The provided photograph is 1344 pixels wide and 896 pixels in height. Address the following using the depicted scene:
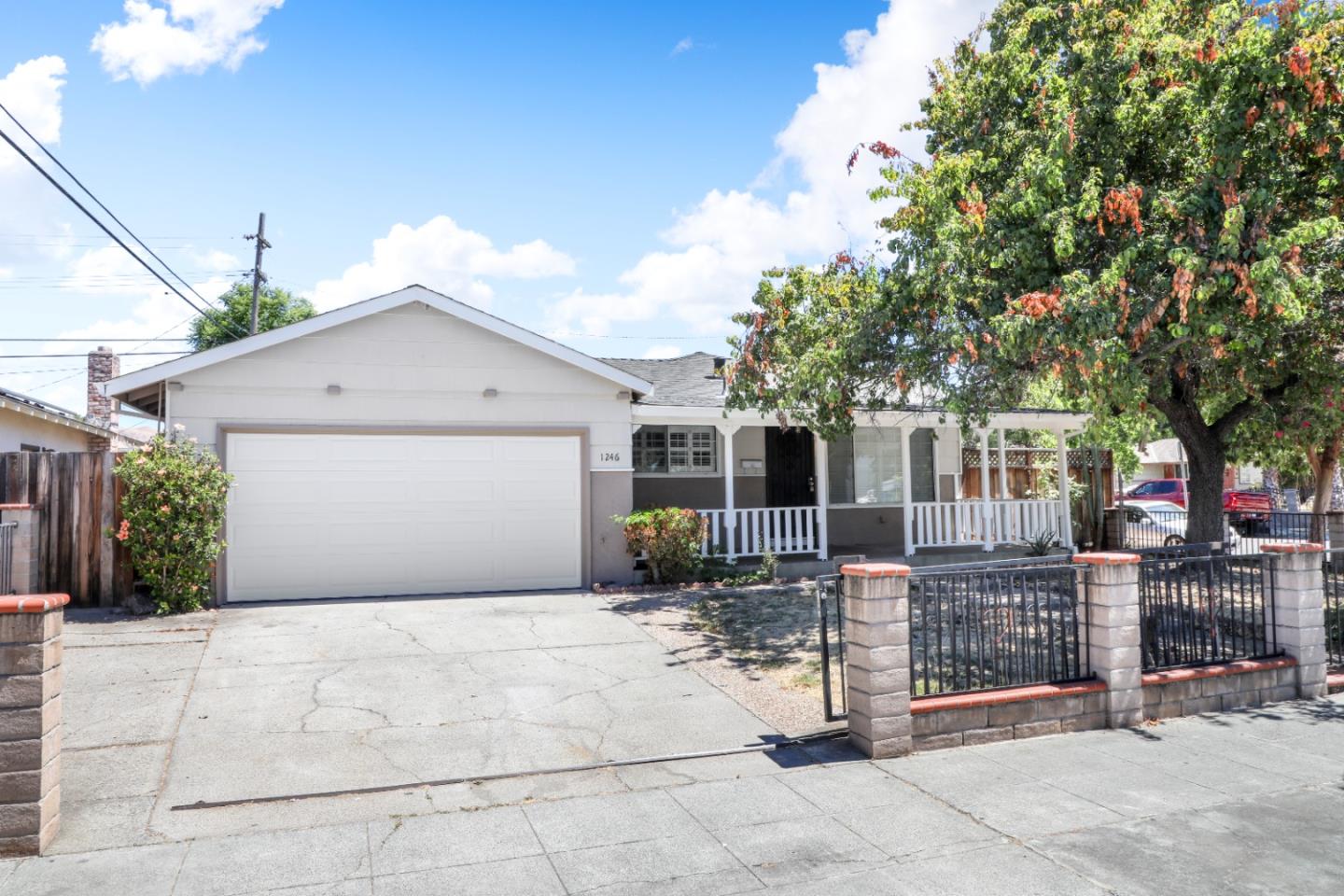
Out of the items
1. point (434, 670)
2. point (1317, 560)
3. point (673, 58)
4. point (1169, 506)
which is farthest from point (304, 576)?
point (1169, 506)

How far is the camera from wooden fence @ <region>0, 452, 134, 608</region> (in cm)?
1003

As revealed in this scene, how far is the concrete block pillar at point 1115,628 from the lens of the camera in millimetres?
6418

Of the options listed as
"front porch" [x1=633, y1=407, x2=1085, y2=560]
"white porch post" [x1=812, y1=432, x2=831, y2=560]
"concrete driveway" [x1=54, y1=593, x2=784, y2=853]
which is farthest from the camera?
"front porch" [x1=633, y1=407, x2=1085, y2=560]

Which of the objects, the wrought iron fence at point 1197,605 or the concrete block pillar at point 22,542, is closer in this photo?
the wrought iron fence at point 1197,605

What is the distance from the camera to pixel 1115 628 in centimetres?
641

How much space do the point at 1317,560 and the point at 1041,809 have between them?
14.8 ft

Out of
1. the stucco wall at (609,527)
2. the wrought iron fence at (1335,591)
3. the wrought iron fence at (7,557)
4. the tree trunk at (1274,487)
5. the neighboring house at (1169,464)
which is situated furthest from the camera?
the neighboring house at (1169,464)

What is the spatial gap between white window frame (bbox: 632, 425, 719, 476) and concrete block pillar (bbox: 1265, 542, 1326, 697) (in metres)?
9.10

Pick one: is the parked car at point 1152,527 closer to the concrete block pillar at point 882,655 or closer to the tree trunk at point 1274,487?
the tree trunk at point 1274,487

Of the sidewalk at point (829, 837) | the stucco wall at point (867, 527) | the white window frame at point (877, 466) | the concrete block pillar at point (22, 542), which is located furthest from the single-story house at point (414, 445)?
the sidewalk at point (829, 837)

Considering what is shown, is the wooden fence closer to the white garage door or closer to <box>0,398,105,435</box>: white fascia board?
the white garage door

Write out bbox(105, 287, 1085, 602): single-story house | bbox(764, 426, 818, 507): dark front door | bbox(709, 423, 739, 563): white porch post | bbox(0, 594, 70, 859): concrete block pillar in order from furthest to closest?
bbox(764, 426, 818, 507): dark front door, bbox(709, 423, 739, 563): white porch post, bbox(105, 287, 1085, 602): single-story house, bbox(0, 594, 70, 859): concrete block pillar

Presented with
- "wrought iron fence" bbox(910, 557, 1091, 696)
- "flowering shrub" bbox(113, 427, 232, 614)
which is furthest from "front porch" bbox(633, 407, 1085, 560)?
"wrought iron fence" bbox(910, 557, 1091, 696)

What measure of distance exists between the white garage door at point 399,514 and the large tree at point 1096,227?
3.39 m
